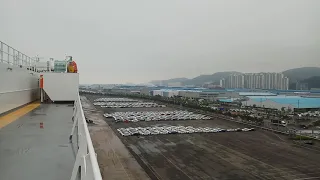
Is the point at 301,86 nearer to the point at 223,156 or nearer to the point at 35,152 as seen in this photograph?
the point at 223,156

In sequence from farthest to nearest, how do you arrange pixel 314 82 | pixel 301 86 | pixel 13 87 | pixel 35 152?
pixel 314 82 → pixel 301 86 → pixel 13 87 → pixel 35 152

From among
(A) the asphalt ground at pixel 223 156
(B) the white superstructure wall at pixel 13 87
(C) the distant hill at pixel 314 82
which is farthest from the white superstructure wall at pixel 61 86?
(C) the distant hill at pixel 314 82

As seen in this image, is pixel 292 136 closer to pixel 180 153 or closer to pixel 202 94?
pixel 180 153

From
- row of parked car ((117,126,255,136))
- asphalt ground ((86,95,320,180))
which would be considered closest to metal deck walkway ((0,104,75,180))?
asphalt ground ((86,95,320,180))

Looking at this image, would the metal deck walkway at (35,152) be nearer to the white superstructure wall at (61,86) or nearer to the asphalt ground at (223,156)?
the white superstructure wall at (61,86)

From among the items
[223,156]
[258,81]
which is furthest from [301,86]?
[223,156]

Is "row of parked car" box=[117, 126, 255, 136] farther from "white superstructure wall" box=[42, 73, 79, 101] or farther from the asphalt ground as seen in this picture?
"white superstructure wall" box=[42, 73, 79, 101]
